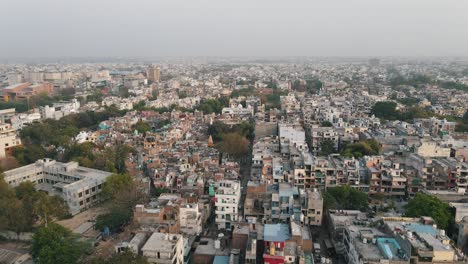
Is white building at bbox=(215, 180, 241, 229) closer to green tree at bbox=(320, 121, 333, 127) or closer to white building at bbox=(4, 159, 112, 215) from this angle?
white building at bbox=(4, 159, 112, 215)

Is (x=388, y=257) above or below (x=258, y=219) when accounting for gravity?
above

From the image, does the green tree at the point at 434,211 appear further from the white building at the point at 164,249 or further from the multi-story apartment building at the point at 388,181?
the white building at the point at 164,249

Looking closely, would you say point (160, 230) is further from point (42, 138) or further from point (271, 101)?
point (271, 101)

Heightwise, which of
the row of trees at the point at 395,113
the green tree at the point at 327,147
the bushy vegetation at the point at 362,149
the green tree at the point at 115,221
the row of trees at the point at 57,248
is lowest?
the green tree at the point at 115,221

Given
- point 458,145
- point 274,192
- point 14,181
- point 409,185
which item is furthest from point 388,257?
point 14,181

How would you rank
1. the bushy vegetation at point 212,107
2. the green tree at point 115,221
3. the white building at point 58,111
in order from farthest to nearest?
the bushy vegetation at point 212,107 → the white building at point 58,111 → the green tree at point 115,221

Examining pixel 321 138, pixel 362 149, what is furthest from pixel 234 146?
pixel 362 149

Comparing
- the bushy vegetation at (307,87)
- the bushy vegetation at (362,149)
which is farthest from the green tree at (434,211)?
the bushy vegetation at (307,87)
